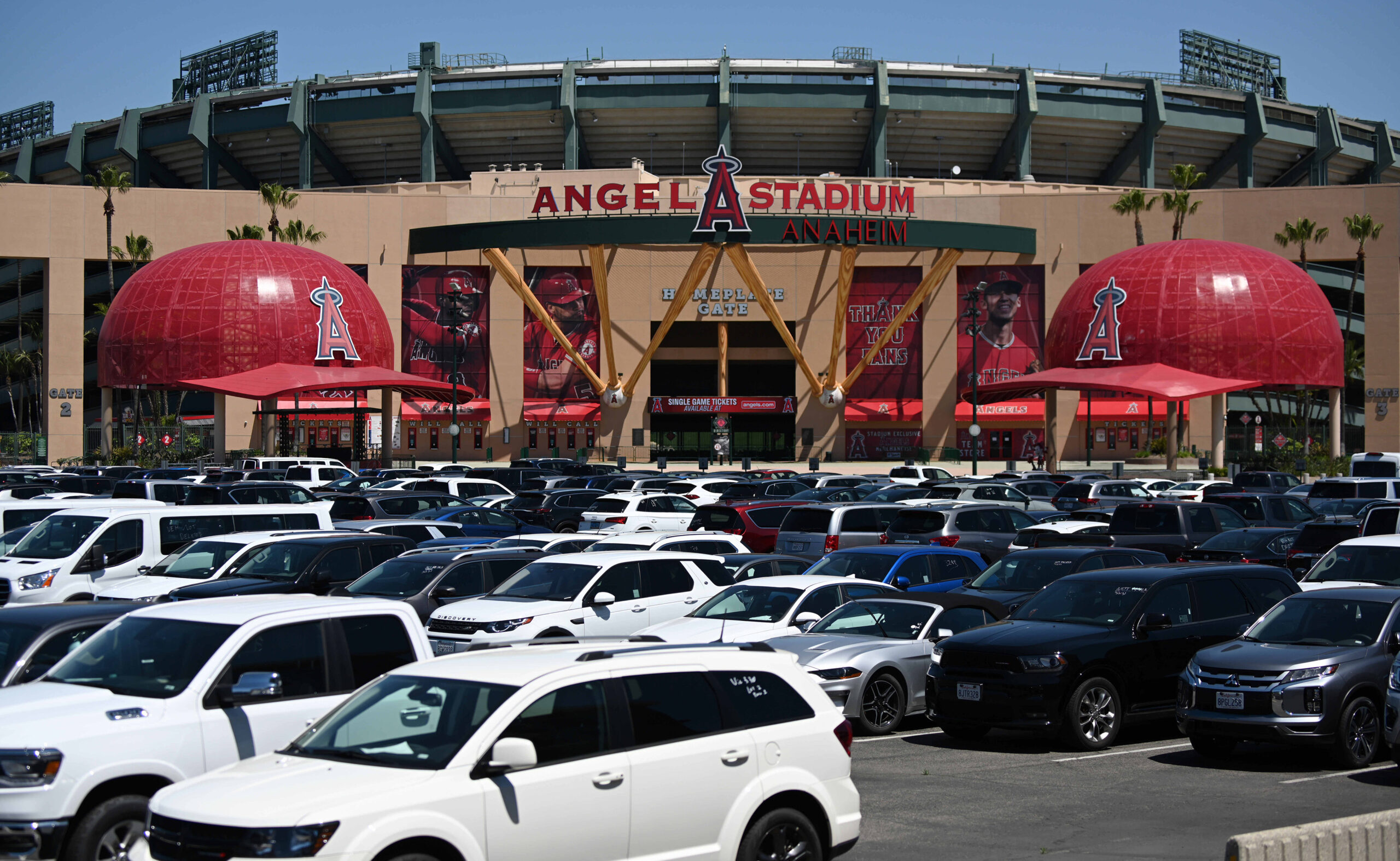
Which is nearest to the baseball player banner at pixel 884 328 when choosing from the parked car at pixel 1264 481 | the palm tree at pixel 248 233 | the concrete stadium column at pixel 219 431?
the palm tree at pixel 248 233

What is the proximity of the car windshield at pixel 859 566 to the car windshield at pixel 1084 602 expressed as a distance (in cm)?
358

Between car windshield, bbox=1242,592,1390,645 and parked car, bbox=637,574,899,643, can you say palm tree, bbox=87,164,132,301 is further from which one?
car windshield, bbox=1242,592,1390,645

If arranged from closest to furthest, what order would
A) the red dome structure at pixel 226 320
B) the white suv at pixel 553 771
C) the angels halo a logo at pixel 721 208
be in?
the white suv at pixel 553 771 < the red dome structure at pixel 226 320 < the angels halo a logo at pixel 721 208

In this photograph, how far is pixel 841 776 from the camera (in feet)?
25.6

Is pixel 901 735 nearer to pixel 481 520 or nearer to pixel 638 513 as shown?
pixel 481 520

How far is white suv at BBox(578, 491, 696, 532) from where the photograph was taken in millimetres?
28891

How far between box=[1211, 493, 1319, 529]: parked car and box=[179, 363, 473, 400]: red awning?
3894 centimetres

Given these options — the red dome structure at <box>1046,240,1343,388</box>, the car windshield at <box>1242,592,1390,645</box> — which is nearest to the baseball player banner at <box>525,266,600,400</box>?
the red dome structure at <box>1046,240,1343,388</box>

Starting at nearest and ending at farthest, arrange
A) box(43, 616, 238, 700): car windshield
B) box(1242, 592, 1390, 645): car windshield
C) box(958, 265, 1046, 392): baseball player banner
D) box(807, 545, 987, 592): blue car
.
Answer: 1. box(43, 616, 238, 700): car windshield
2. box(1242, 592, 1390, 645): car windshield
3. box(807, 545, 987, 592): blue car
4. box(958, 265, 1046, 392): baseball player banner

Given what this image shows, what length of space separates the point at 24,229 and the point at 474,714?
272ft

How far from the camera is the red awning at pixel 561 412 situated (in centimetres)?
7900

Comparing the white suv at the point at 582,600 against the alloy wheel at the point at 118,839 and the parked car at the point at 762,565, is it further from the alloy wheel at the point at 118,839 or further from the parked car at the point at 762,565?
the alloy wheel at the point at 118,839

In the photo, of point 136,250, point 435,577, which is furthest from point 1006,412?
point 435,577

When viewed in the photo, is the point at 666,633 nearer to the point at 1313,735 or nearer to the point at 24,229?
the point at 1313,735
